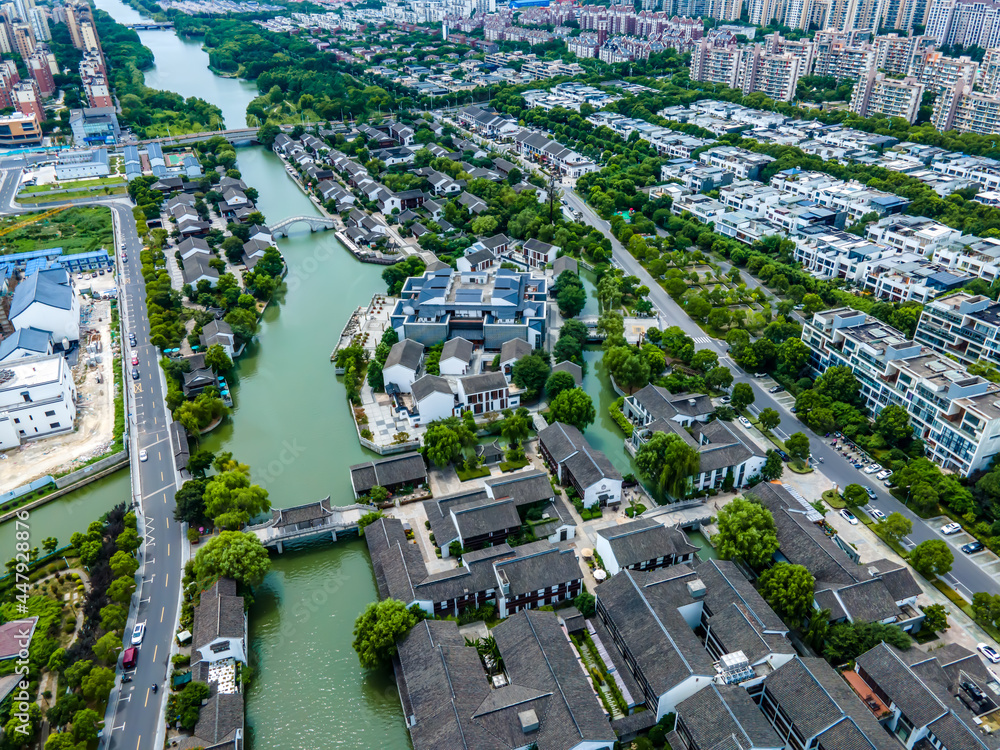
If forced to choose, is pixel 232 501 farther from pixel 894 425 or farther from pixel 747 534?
pixel 894 425

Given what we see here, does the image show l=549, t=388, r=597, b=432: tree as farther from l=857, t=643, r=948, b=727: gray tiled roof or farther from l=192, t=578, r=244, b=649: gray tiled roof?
l=192, t=578, r=244, b=649: gray tiled roof

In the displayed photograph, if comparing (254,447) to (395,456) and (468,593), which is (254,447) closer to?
(395,456)

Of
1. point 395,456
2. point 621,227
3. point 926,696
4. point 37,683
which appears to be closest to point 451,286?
point 395,456

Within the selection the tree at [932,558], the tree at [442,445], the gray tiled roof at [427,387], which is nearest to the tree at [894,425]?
the tree at [932,558]

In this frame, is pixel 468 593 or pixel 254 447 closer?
pixel 468 593

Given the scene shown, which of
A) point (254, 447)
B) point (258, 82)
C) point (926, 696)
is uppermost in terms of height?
point (258, 82)

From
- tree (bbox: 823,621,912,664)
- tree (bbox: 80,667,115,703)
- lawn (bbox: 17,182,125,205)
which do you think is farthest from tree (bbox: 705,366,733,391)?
lawn (bbox: 17,182,125,205)
